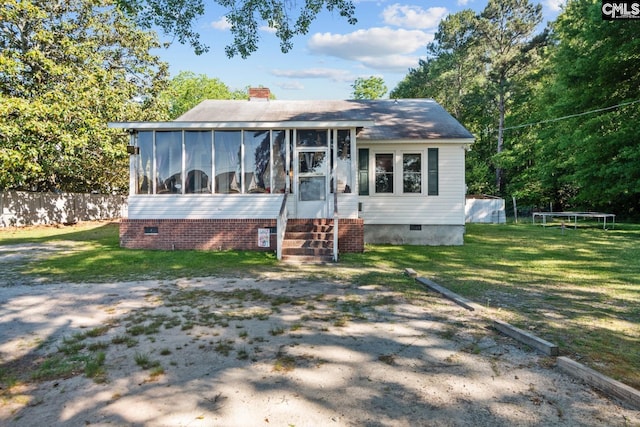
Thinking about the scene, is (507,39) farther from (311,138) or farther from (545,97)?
(311,138)

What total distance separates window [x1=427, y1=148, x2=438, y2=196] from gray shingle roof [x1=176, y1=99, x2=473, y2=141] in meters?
0.56

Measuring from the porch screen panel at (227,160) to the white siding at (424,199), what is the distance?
4.16 metres

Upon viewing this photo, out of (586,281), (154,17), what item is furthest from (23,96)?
(586,281)

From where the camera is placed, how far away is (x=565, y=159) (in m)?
25.2

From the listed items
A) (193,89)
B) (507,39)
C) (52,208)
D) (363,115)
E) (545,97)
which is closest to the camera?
(363,115)

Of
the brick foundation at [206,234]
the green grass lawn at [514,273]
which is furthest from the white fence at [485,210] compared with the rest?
the brick foundation at [206,234]

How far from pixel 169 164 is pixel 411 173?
7463mm

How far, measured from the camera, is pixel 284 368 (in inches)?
135

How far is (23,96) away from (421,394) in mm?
21773

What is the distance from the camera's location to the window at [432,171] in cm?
1276

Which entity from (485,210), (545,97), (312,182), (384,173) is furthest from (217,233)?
(545,97)

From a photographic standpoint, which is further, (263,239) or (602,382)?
(263,239)

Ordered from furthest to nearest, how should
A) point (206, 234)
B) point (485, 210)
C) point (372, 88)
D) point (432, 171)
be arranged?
point (372, 88) → point (485, 210) → point (432, 171) → point (206, 234)

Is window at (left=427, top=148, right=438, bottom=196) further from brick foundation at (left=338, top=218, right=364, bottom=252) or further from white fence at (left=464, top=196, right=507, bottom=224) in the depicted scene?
white fence at (left=464, top=196, right=507, bottom=224)
